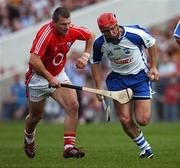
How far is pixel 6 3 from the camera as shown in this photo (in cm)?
3038

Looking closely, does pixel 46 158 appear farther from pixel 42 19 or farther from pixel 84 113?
pixel 42 19

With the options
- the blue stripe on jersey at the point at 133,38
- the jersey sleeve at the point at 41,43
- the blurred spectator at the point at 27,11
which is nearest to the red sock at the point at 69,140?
the jersey sleeve at the point at 41,43

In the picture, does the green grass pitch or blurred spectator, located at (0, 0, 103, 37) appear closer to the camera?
the green grass pitch

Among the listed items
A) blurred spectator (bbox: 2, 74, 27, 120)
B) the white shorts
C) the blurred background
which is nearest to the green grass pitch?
the white shorts

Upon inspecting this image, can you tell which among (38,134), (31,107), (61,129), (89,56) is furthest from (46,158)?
(61,129)

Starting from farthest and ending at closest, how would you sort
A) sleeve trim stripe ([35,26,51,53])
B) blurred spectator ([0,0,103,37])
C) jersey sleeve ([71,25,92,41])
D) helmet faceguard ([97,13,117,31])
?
blurred spectator ([0,0,103,37])
jersey sleeve ([71,25,92,41])
sleeve trim stripe ([35,26,51,53])
helmet faceguard ([97,13,117,31])

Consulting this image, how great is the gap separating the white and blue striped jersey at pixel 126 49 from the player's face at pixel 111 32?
0.22m

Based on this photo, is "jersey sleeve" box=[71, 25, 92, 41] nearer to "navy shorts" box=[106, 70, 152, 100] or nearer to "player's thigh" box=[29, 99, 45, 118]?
"navy shorts" box=[106, 70, 152, 100]

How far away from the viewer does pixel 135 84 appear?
13.4 meters

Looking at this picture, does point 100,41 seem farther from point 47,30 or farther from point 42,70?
point 42,70

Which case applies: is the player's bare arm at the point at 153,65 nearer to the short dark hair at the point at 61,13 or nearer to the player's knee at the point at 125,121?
the player's knee at the point at 125,121

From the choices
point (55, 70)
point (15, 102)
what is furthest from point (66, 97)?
point (15, 102)

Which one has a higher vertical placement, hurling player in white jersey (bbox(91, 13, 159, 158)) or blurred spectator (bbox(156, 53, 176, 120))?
hurling player in white jersey (bbox(91, 13, 159, 158))

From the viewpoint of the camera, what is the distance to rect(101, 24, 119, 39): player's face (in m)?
12.8
